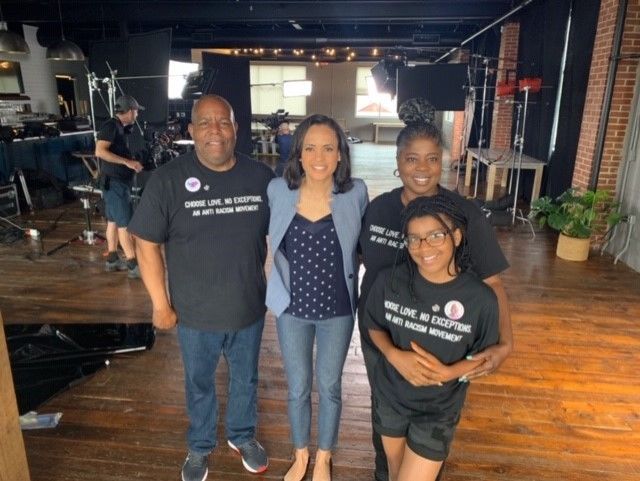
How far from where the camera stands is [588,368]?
2.89m

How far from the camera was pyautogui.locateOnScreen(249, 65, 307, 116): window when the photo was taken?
1675 cm

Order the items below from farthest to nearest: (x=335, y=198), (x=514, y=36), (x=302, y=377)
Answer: (x=514, y=36)
(x=302, y=377)
(x=335, y=198)

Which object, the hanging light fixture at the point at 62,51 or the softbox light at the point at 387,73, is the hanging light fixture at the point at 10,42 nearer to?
the hanging light fixture at the point at 62,51

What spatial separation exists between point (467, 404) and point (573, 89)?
5.06 metres

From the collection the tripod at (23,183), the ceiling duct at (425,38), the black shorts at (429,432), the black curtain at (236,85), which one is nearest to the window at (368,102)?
the ceiling duct at (425,38)

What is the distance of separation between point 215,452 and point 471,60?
10009mm

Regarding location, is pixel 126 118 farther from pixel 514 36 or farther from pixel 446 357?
pixel 514 36

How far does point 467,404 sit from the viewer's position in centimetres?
252

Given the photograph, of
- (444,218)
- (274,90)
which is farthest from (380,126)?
(444,218)

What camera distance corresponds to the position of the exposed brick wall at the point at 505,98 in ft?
28.2

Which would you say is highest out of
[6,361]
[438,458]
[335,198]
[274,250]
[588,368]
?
[335,198]

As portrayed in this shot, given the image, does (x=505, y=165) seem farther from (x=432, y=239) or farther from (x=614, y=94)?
(x=432, y=239)

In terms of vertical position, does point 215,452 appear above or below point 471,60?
below

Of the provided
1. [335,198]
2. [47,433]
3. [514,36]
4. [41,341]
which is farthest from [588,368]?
[514,36]
